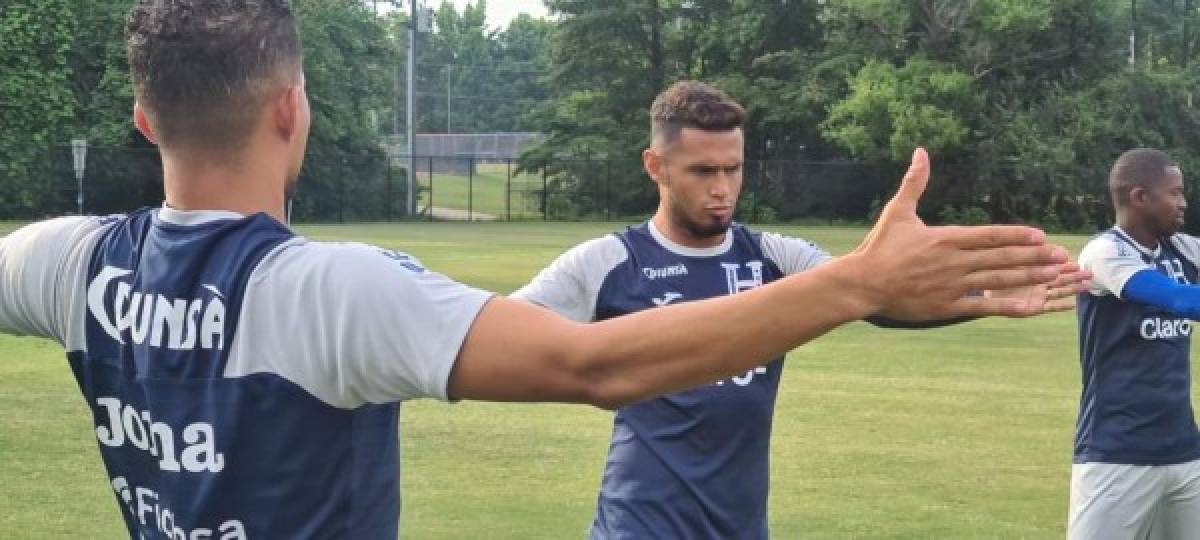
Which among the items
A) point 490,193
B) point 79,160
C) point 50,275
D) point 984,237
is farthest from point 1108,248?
point 490,193

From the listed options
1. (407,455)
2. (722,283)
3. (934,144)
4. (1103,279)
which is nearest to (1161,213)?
(1103,279)

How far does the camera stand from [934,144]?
192 feet

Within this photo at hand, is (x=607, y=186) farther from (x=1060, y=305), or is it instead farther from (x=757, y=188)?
(x=1060, y=305)

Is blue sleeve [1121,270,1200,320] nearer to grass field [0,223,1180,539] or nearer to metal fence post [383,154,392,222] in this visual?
grass field [0,223,1180,539]

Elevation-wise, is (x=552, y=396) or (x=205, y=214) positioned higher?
(x=205, y=214)

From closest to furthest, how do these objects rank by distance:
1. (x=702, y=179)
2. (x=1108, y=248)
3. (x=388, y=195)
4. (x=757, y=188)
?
(x=702, y=179)
(x=1108, y=248)
(x=388, y=195)
(x=757, y=188)

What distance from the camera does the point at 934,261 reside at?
238 centimetres

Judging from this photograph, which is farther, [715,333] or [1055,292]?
[1055,292]

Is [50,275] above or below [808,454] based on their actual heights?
above

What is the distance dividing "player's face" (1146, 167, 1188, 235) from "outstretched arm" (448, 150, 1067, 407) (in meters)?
4.88

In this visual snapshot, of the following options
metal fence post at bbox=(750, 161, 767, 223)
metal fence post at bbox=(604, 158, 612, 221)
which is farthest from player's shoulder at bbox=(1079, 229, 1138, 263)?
metal fence post at bbox=(604, 158, 612, 221)

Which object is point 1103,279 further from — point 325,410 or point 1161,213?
point 325,410

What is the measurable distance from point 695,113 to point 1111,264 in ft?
7.07

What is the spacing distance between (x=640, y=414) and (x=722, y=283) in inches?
21.2
